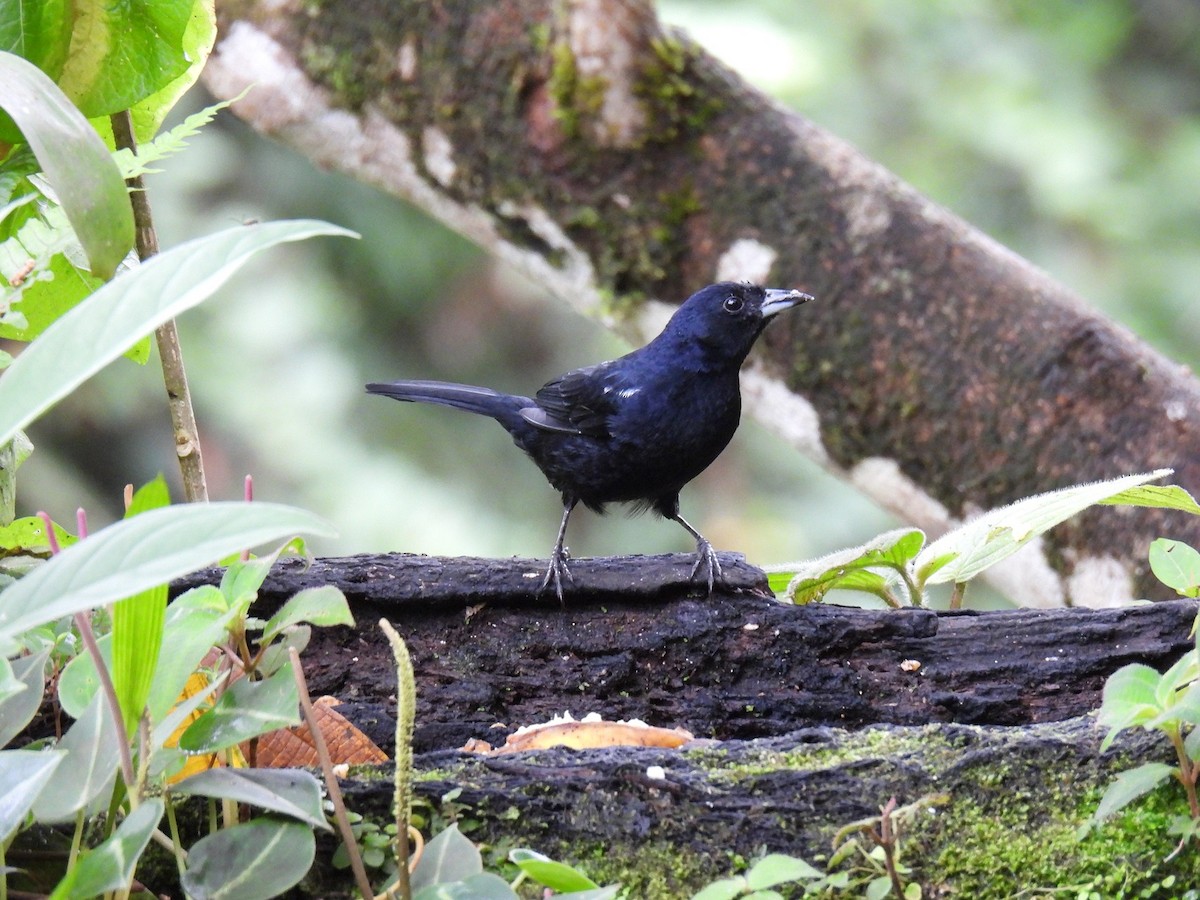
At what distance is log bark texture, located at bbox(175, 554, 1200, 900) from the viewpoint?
4.42 feet

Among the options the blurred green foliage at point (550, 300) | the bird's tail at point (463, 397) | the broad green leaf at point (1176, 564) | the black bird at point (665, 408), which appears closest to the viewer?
the broad green leaf at point (1176, 564)

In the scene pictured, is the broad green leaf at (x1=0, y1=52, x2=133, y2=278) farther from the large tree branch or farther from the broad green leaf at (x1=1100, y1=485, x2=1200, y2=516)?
the large tree branch

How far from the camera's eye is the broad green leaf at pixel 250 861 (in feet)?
3.78

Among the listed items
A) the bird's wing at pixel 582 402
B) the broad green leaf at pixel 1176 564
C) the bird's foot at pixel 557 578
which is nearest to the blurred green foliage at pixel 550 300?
the bird's wing at pixel 582 402

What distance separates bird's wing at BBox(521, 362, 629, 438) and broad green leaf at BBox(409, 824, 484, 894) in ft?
6.77

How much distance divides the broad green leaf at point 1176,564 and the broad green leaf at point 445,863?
39.7 inches

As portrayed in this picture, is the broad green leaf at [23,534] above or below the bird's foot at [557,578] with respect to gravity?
below

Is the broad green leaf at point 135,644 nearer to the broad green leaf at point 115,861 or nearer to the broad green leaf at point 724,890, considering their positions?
the broad green leaf at point 115,861

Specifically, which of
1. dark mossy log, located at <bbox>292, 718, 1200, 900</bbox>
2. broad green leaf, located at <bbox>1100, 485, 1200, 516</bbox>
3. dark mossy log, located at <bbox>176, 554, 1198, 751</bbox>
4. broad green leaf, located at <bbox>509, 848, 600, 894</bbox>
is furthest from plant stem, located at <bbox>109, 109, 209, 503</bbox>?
broad green leaf, located at <bbox>1100, 485, 1200, 516</bbox>

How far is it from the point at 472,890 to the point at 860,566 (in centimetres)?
132

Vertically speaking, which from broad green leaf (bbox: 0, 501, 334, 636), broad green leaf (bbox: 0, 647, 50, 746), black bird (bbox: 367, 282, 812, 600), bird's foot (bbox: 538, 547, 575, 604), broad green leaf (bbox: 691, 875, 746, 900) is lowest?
broad green leaf (bbox: 691, 875, 746, 900)

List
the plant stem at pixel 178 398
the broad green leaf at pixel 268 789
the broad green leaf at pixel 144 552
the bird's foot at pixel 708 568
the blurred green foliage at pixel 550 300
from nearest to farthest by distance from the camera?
the broad green leaf at pixel 144 552 < the broad green leaf at pixel 268 789 < the plant stem at pixel 178 398 < the bird's foot at pixel 708 568 < the blurred green foliage at pixel 550 300

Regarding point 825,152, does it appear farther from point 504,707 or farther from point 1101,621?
point 504,707

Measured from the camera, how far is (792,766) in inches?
58.6
